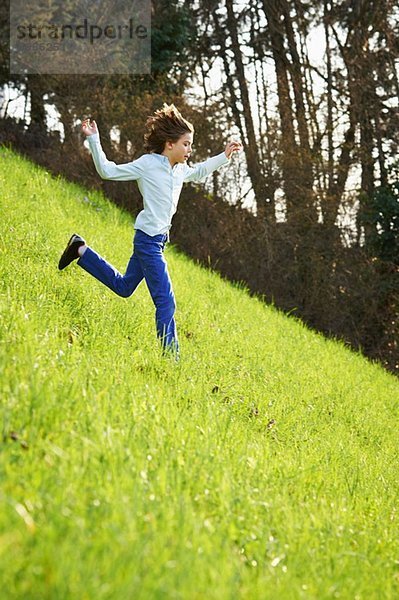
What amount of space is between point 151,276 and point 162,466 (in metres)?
2.40

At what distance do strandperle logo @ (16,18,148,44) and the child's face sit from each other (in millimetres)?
10598

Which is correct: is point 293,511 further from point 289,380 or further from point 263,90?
point 263,90

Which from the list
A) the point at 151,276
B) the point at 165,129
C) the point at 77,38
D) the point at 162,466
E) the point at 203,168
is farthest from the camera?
the point at 77,38

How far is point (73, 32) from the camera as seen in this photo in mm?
14484

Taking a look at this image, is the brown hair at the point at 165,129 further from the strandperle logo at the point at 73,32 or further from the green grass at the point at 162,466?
the strandperle logo at the point at 73,32

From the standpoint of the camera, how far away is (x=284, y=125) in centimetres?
1284

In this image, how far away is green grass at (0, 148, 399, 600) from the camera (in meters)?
1.79

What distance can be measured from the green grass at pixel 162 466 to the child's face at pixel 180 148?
3.80 feet

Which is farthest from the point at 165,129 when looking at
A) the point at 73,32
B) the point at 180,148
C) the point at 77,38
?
the point at 73,32

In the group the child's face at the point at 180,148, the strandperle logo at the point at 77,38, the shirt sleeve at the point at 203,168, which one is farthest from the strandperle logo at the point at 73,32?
the child's face at the point at 180,148

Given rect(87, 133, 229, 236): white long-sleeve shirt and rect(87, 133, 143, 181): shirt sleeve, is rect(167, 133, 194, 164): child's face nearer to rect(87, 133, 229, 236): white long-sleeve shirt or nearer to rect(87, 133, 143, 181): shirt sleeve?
rect(87, 133, 229, 236): white long-sleeve shirt

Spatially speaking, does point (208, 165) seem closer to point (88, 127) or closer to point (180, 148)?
point (180, 148)

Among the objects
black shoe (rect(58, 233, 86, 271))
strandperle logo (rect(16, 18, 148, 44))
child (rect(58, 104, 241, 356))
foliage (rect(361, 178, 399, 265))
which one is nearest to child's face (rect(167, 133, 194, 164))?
child (rect(58, 104, 241, 356))

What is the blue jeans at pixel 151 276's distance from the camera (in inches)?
183
